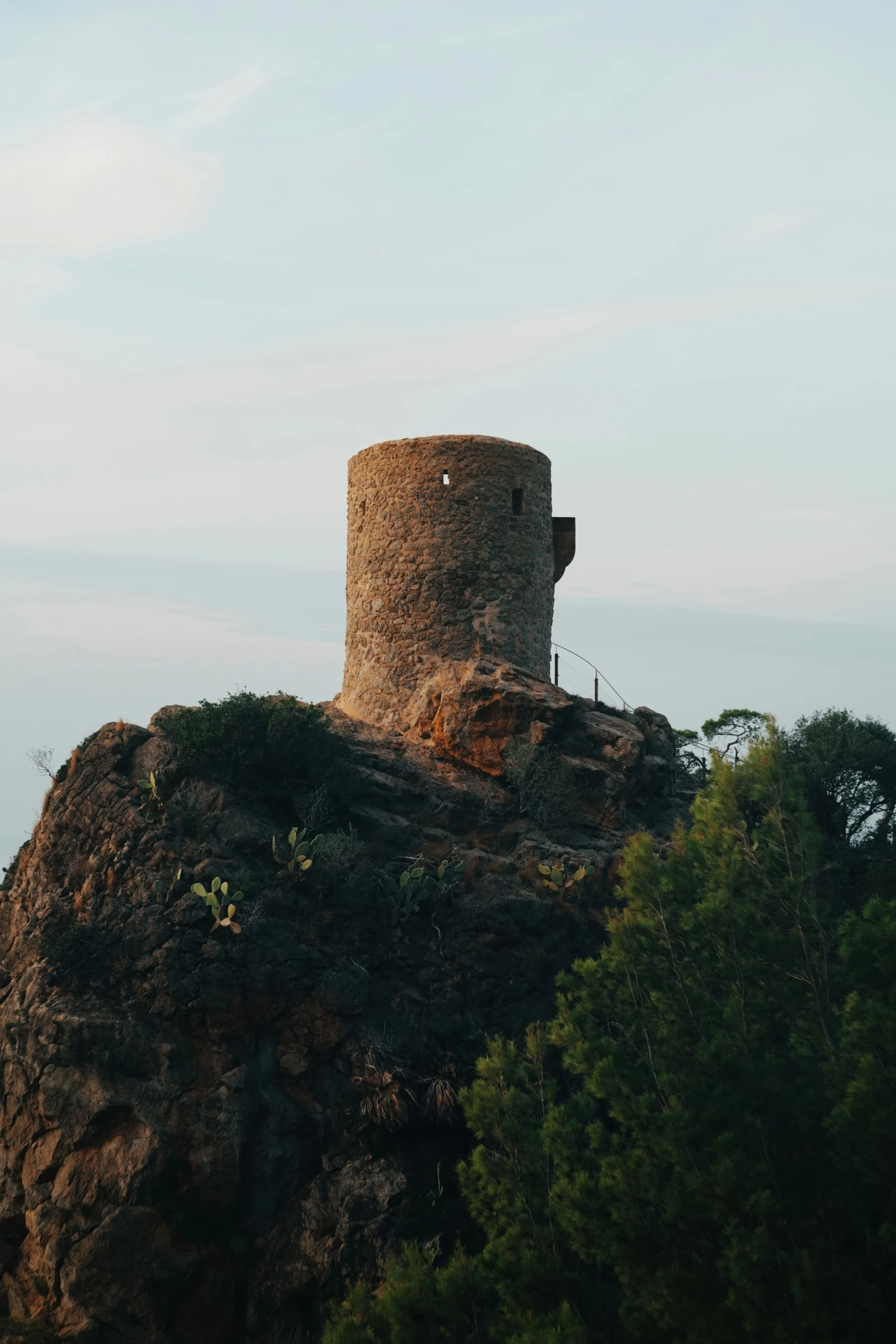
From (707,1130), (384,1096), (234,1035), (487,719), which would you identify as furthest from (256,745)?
(707,1130)

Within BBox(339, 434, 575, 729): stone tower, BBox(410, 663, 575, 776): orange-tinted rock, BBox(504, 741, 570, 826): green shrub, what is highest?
BBox(339, 434, 575, 729): stone tower

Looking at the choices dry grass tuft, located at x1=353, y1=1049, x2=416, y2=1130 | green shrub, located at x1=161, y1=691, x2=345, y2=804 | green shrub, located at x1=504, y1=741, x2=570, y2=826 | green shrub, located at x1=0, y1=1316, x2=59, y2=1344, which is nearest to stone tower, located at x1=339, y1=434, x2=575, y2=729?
green shrub, located at x1=504, y1=741, x2=570, y2=826

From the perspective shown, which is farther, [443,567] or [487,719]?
[443,567]

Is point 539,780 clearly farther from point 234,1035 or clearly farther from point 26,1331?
point 26,1331

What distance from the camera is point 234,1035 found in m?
17.5

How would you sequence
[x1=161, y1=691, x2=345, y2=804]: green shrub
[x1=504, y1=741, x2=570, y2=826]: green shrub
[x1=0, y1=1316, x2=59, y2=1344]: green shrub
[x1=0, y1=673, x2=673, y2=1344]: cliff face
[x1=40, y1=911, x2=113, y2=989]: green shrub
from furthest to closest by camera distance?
[x1=504, y1=741, x2=570, y2=826]: green shrub < [x1=161, y1=691, x2=345, y2=804]: green shrub < [x1=40, y1=911, x2=113, y2=989]: green shrub < [x1=0, y1=673, x2=673, y2=1344]: cliff face < [x1=0, y1=1316, x2=59, y2=1344]: green shrub

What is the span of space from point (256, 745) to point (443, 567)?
5484 millimetres

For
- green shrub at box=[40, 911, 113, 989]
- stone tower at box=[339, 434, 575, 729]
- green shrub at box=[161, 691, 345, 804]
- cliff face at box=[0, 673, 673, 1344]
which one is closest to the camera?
cliff face at box=[0, 673, 673, 1344]

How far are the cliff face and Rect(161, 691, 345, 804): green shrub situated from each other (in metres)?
0.38

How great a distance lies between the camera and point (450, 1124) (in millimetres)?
16594

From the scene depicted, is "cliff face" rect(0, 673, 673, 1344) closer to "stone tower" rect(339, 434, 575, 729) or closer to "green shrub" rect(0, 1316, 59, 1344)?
"green shrub" rect(0, 1316, 59, 1344)

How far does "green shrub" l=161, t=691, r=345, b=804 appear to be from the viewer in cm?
2045

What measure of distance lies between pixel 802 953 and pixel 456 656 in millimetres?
10951

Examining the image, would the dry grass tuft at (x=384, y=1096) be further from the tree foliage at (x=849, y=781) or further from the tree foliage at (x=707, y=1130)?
the tree foliage at (x=849, y=781)
